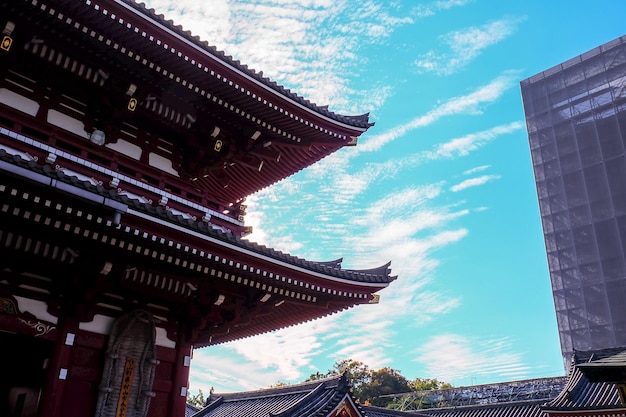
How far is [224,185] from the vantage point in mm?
14094

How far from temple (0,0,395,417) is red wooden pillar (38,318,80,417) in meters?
0.02

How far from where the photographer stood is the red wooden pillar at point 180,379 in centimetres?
1102

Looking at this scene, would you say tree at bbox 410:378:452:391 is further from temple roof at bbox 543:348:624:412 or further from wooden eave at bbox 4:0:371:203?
wooden eave at bbox 4:0:371:203

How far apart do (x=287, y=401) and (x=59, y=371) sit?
14.0m

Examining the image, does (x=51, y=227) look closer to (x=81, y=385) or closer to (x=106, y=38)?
(x=81, y=385)

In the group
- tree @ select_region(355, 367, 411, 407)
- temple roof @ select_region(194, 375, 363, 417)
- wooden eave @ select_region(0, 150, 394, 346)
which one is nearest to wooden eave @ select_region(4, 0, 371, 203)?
wooden eave @ select_region(0, 150, 394, 346)

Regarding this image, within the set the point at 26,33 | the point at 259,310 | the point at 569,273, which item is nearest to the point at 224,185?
the point at 259,310

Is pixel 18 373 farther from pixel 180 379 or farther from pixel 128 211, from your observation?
pixel 128 211

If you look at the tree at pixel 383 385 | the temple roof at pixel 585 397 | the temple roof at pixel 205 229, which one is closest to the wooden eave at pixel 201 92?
the temple roof at pixel 205 229

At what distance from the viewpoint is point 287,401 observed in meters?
22.2

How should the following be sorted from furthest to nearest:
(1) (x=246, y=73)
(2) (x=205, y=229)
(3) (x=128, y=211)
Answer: (1) (x=246, y=73) → (2) (x=205, y=229) → (3) (x=128, y=211)

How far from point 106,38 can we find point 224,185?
499 cm

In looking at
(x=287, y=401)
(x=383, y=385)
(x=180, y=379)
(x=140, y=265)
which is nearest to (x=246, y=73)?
(x=140, y=265)

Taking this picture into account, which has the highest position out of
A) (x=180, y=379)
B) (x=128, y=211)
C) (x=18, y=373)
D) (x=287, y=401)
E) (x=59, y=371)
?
(x=128, y=211)
